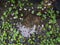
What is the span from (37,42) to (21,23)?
437mm

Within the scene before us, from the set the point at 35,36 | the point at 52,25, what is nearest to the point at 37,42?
the point at 35,36

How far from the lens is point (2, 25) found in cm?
381

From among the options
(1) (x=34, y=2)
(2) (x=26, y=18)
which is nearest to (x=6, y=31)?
(2) (x=26, y=18)

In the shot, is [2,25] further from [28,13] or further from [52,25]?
[52,25]

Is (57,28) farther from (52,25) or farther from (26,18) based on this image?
(26,18)

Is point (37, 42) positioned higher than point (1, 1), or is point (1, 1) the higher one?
point (1, 1)

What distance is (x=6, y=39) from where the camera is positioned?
12.2 feet

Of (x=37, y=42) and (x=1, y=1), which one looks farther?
(x=1, y=1)

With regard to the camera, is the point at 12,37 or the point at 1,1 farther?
Result: the point at 1,1

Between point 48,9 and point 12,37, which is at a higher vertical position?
point 48,9

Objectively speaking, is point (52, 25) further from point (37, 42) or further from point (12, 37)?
point (12, 37)

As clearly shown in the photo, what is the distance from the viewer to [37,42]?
3.63 metres

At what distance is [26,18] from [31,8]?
0.65 feet

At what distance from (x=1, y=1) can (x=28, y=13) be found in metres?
0.55
